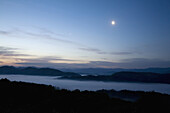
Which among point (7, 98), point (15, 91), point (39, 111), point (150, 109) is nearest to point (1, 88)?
point (15, 91)

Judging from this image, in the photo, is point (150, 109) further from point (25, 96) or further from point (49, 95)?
point (25, 96)

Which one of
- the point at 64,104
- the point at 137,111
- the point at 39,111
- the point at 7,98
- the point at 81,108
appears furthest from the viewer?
the point at 7,98

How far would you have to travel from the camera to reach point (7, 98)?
22.0 metres

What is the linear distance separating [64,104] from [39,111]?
12.0 ft

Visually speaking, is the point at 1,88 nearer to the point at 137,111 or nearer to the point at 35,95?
the point at 35,95

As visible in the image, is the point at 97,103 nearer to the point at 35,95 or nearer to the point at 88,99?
the point at 88,99

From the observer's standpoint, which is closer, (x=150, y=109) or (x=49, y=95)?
(x=150, y=109)

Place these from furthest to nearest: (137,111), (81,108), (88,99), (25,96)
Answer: (25,96) < (88,99) < (81,108) < (137,111)

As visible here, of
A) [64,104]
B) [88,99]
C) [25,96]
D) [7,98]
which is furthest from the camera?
[25,96]

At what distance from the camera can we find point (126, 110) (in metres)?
14.8

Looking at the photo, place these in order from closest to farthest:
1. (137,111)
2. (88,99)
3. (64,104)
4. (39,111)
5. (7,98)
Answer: (137,111) → (39,111) → (64,104) → (88,99) → (7,98)

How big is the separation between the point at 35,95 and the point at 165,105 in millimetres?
20442

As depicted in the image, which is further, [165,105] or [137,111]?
[165,105]

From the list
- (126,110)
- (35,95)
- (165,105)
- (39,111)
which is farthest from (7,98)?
(165,105)
